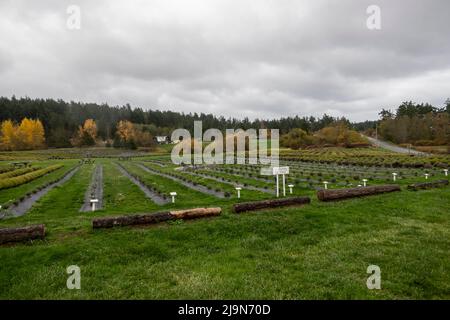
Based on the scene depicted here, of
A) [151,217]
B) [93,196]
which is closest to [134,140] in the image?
[93,196]

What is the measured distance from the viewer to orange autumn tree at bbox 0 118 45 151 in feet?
289

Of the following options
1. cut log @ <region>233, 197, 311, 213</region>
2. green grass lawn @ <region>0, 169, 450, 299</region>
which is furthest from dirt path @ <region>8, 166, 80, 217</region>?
cut log @ <region>233, 197, 311, 213</region>

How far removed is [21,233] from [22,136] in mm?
100218

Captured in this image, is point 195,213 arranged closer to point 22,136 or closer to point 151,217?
point 151,217

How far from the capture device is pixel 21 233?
830cm

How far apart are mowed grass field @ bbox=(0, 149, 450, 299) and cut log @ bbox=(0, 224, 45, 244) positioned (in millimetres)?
223

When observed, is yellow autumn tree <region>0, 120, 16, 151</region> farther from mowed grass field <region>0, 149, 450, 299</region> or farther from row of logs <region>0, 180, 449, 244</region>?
row of logs <region>0, 180, 449, 244</region>

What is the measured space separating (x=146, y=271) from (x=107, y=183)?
68.9 feet

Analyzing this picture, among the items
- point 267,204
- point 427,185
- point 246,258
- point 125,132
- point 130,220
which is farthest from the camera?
point 125,132

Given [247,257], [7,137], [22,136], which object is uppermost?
[22,136]

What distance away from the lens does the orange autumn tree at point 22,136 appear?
8807 centimetres

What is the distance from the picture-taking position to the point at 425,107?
380 ft
